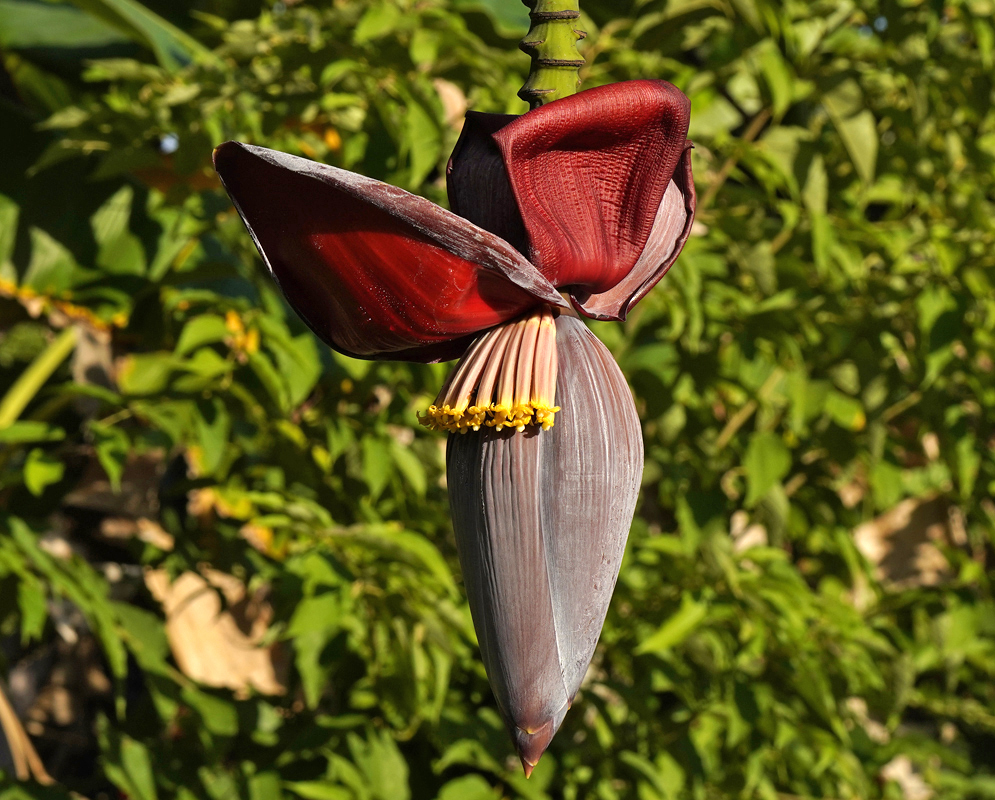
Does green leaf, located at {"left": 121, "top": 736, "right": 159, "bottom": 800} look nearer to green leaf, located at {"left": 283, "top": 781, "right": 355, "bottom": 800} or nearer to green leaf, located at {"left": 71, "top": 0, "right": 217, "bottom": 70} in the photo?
green leaf, located at {"left": 283, "top": 781, "right": 355, "bottom": 800}

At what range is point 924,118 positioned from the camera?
1.25 metres

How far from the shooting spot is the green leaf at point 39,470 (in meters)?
1.04

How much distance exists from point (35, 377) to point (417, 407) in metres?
0.46

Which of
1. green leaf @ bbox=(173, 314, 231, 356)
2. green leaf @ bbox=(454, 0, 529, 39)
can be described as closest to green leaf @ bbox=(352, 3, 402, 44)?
green leaf @ bbox=(454, 0, 529, 39)

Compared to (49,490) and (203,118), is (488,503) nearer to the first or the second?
(203,118)

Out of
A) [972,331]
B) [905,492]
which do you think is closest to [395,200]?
[972,331]

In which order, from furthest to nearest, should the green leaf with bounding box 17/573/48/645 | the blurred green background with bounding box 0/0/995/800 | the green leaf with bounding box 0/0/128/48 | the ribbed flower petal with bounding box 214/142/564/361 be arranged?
the green leaf with bounding box 0/0/128/48, the blurred green background with bounding box 0/0/995/800, the green leaf with bounding box 17/573/48/645, the ribbed flower petal with bounding box 214/142/564/361

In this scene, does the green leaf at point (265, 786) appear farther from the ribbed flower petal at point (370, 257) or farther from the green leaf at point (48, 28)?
the ribbed flower petal at point (370, 257)

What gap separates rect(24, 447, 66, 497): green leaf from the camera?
104cm

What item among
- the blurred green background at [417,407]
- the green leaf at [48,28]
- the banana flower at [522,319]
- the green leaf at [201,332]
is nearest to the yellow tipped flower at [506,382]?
the banana flower at [522,319]

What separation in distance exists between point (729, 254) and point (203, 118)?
674 millimetres

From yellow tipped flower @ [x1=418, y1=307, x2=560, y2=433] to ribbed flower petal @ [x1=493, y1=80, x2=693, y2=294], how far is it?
0.9 inches

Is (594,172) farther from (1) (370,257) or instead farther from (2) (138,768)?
(2) (138,768)

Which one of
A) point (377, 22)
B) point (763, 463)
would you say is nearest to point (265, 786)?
point (763, 463)
